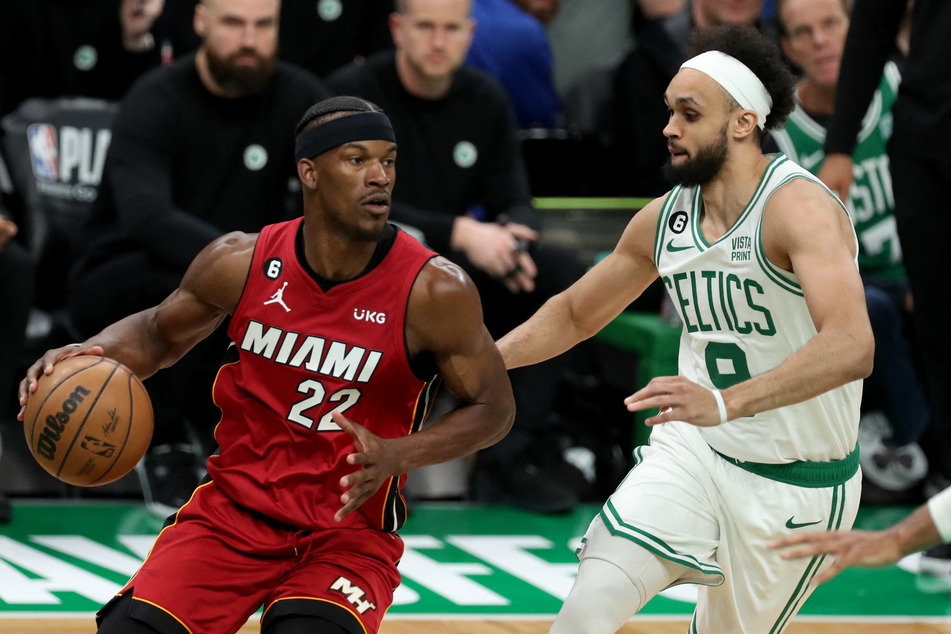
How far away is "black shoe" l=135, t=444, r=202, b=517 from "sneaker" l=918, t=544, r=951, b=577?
3.07 meters

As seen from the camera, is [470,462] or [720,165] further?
[470,462]

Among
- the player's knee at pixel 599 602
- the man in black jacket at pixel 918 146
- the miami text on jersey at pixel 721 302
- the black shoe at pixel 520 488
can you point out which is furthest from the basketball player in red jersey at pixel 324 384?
the black shoe at pixel 520 488

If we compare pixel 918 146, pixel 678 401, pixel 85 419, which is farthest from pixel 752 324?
pixel 85 419

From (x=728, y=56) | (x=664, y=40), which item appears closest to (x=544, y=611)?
(x=728, y=56)

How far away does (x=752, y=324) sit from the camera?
11.8ft

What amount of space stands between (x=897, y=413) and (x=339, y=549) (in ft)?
12.6

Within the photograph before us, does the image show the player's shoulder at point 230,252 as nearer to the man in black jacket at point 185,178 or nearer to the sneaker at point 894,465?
the man in black jacket at point 185,178

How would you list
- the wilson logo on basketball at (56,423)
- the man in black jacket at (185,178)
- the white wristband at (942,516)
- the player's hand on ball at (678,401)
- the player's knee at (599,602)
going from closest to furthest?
the white wristband at (942,516) → the player's hand on ball at (678,401) → the player's knee at (599,602) → the wilson logo on basketball at (56,423) → the man in black jacket at (185,178)

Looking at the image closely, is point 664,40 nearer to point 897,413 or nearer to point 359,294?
point 897,413

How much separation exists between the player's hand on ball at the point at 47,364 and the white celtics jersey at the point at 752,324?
157cm

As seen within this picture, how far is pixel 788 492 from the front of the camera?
360cm

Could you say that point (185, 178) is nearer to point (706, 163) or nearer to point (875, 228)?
point (706, 163)

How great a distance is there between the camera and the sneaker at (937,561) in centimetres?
538

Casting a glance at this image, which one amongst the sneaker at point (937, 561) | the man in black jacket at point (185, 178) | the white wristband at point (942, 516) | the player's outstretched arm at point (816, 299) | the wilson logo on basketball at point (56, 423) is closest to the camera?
the white wristband at point (942, 516)
